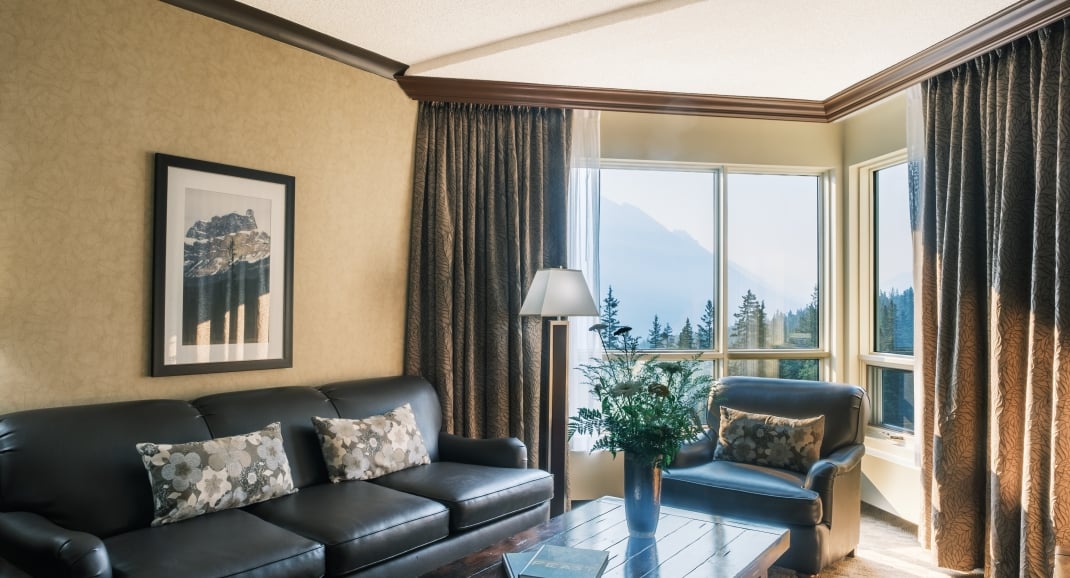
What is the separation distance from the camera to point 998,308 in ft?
10.5

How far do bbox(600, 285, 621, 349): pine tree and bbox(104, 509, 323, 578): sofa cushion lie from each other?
7.73 feet

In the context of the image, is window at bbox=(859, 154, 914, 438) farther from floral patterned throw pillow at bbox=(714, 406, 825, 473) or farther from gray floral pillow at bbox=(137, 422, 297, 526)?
gray floral pillow at bbox=(137, 422, 297, 526)

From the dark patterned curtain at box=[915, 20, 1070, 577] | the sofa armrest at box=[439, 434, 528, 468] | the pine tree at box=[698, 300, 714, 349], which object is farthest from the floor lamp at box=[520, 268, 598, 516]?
the dark patterned curtain at box=[915, 20, 1070, 577]

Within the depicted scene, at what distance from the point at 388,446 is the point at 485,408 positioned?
3.23 feet

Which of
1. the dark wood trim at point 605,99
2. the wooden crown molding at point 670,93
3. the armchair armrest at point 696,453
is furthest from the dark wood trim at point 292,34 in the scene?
the armchair armrest at point 696,453

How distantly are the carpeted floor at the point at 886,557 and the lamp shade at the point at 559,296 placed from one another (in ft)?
5.22

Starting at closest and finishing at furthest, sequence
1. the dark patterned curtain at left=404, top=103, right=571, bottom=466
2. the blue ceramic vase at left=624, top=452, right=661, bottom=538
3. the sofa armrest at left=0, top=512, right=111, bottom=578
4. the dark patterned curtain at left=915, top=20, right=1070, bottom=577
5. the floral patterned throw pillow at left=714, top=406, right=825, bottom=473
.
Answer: the sofa armrest at left=0, top=512, right=111, bottom=578 → the blue ceramic vase at left=624, top=452, right=661, bottom=538 → the dark patterned curtain at left=915, top=20, right=1070, bottom=577 → the floral patterned throw pillow at left=714, top=406, right=825, bottom=473 → the dark patterned curtain at left=404, top=103, right=571, bottom=466

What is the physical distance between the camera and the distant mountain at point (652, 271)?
4.66m

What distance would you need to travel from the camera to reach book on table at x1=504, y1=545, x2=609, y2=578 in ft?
7.03

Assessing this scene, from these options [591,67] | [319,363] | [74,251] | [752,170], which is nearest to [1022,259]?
[752,170]

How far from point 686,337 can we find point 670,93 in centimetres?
163

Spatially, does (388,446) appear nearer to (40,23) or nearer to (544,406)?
(544,406)

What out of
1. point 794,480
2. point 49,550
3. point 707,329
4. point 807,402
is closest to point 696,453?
point 794,480

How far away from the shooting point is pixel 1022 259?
3164 millimetres
